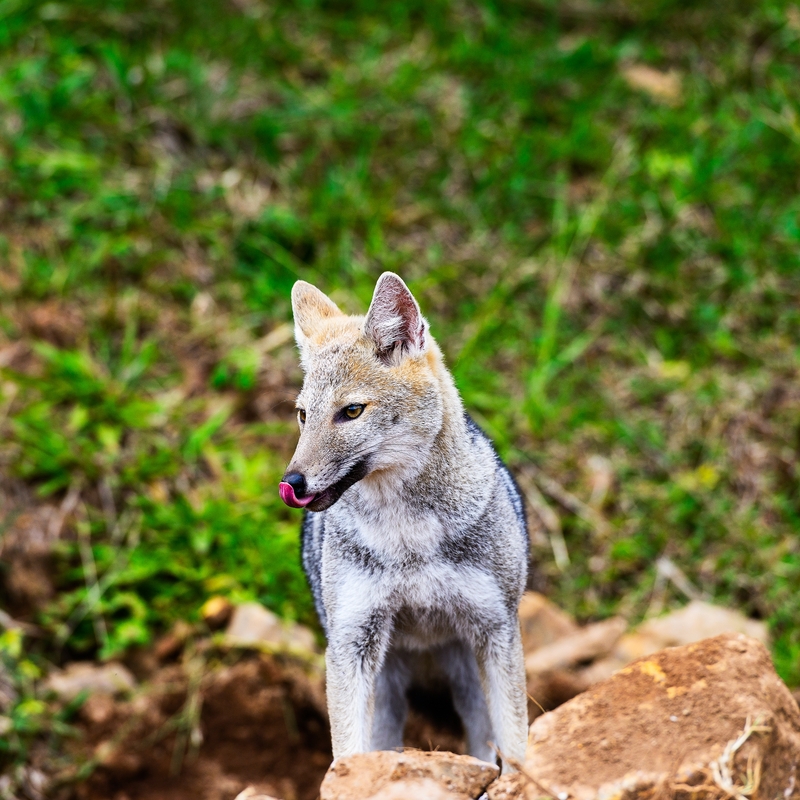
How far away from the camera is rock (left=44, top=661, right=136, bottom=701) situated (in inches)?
233

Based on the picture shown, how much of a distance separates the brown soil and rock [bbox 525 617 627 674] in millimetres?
847

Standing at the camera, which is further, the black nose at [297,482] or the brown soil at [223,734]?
the brown soil at [223,734]

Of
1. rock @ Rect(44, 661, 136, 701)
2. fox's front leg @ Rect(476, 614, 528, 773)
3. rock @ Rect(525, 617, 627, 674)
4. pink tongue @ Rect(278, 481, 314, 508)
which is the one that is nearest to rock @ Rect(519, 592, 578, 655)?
rock @ Rect(525, 617, 627, 674)

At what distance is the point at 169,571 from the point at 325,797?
3.29 metres

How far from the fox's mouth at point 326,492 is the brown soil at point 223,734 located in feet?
6.54

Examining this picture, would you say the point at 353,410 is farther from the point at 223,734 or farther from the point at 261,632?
the point at 223,734

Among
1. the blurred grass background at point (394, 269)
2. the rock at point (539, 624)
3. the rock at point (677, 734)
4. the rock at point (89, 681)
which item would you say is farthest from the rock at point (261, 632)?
the rock at point (677, 734)

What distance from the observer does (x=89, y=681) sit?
5988 mm

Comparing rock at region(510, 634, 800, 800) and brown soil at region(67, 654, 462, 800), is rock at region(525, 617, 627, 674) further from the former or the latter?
rock at region(510, 634, 800, 800)

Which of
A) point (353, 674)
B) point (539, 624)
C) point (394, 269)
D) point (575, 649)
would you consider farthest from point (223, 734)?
point (394, 269)

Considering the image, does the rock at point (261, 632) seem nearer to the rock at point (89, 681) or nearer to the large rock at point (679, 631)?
the rock at point (89, 681)

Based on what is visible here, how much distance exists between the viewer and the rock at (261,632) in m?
6.02

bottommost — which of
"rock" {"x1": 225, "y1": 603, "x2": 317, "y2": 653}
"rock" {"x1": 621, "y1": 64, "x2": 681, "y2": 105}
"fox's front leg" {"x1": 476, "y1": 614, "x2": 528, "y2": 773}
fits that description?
"rock" {"x1": 225, "y1": 603, "x2": 317, "y2": 653}

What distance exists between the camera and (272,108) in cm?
919
